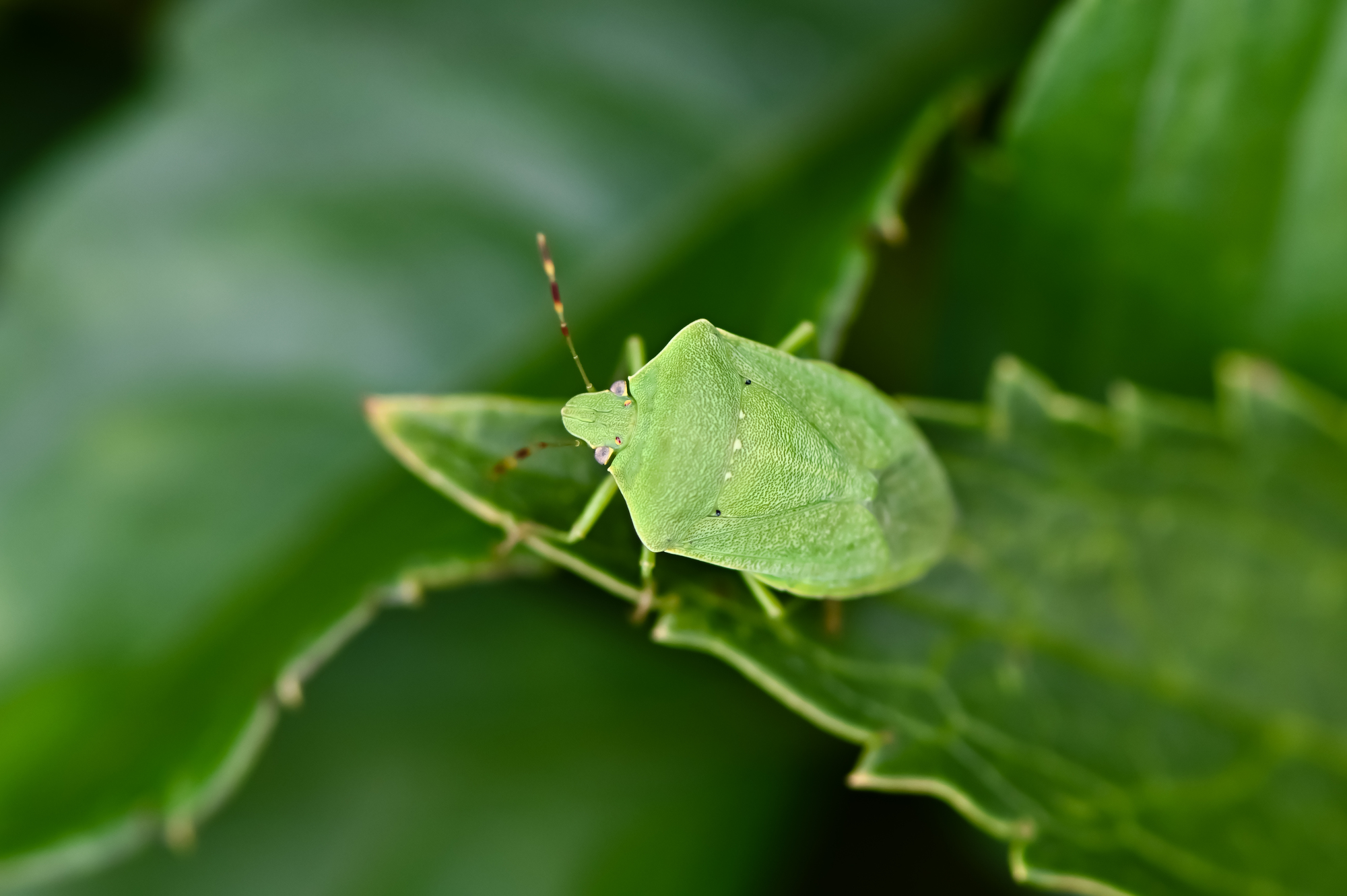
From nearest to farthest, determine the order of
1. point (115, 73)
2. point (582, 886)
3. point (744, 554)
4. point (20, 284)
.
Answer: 1. point (744, 554)
2. point (582, 886)
3. point (20, 284)
4. point (115, 73)

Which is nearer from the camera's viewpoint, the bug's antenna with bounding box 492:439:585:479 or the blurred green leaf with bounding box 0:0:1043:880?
the bug's antenna with bounding box 492:439:585:479

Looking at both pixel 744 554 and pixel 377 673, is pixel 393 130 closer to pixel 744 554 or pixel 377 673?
pixel 377 673

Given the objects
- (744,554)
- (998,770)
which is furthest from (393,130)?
(998,770)

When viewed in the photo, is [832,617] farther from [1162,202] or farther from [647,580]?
[1162,202]

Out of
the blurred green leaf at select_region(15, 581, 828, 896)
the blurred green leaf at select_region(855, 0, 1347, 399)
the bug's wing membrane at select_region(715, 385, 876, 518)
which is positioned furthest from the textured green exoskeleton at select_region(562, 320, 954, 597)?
the blurred green leaf at select_region(15, 581, 828, 896)

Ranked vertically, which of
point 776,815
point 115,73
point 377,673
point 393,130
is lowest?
point 776,815

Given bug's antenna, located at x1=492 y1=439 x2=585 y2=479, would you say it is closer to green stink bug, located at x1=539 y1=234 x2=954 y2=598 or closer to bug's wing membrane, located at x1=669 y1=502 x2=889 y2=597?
green stink bug, located at x1=539 y1=234 x2=954 y2=598

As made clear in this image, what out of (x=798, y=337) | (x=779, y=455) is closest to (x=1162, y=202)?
(x=798, y=337)
